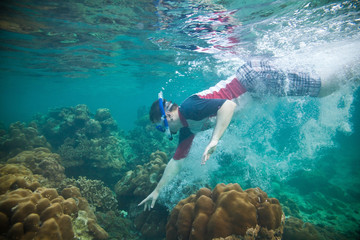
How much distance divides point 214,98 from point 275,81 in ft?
6.81

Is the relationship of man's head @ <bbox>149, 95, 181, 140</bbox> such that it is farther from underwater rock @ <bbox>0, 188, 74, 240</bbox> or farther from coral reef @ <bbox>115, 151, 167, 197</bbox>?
coral reef @ <bbox>115, 151, 167, 197</bbox>

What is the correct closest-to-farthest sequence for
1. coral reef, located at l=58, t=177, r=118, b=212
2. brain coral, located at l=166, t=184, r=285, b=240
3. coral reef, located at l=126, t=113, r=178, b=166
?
brain coral, located at l=166, t=184, r=285, b=240
coral reef, located at l=58, t=177, r=118, b=212
coral reef, located at l=126, t=113, r=178, b=166

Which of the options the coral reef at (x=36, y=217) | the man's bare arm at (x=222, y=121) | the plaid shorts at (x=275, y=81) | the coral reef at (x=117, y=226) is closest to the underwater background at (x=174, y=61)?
the coral reef at (x=117, y=226)

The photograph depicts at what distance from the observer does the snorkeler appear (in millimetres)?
3570

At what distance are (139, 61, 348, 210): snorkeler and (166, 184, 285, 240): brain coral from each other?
1180 mm

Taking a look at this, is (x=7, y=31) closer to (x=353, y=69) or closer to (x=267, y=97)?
(x=267, y=97)

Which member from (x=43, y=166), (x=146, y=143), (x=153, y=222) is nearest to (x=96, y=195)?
(x=153, y=222)

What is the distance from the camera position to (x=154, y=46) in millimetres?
13805

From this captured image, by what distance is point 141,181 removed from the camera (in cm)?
595

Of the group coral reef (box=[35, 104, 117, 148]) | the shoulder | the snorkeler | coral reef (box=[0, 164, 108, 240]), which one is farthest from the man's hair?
coral reef (box=[35, 104, 117, 148])

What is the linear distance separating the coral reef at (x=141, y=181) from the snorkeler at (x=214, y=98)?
4.80 ft

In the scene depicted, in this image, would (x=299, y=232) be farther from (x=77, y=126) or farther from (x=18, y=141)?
(x=18, y=141)

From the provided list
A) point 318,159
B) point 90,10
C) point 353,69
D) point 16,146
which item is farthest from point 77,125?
point 318,159

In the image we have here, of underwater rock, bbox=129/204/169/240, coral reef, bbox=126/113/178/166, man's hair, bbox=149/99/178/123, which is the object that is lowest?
coral reef, bbox=126/113/178/166
